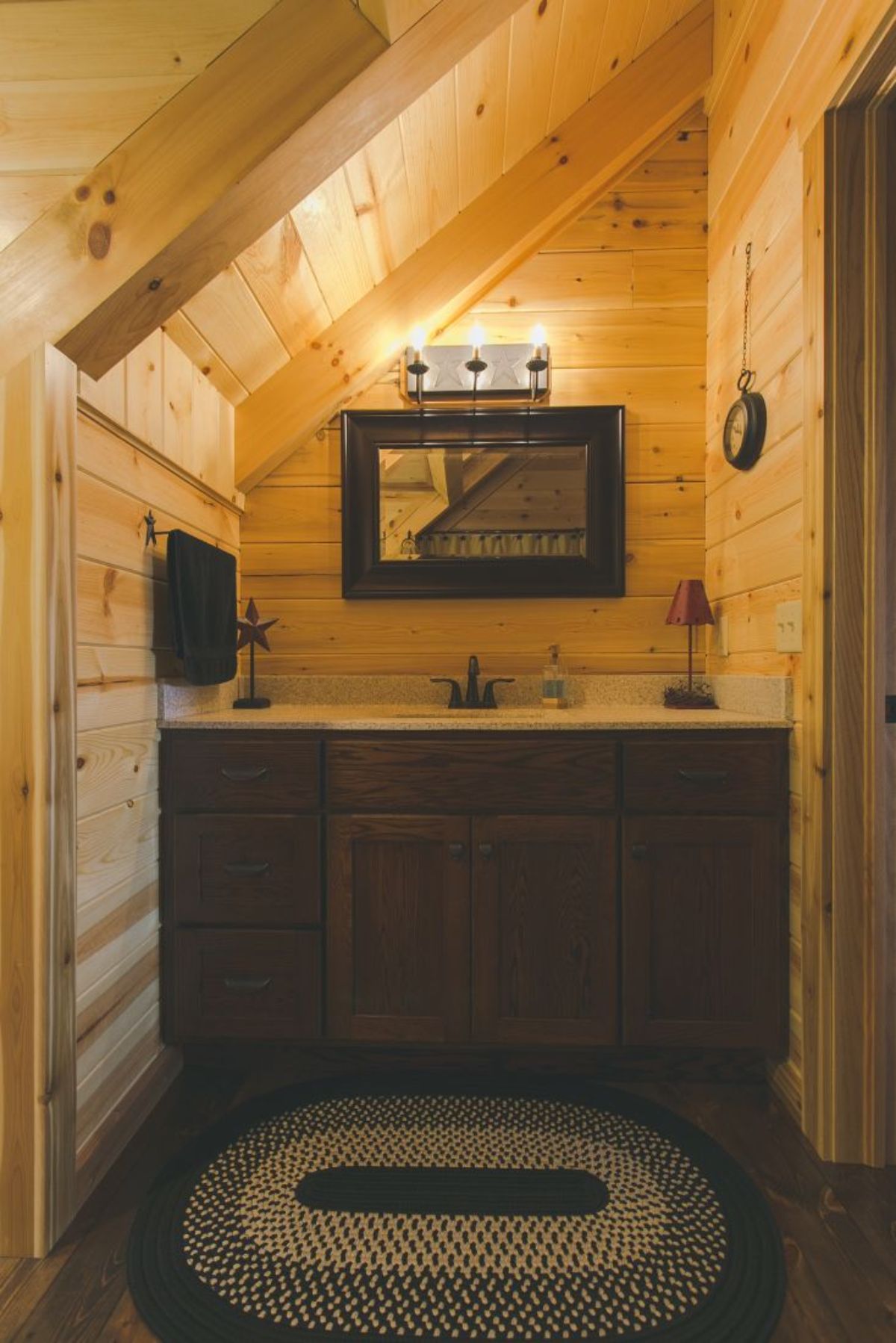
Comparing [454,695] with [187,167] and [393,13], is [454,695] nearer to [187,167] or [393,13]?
[187,167]

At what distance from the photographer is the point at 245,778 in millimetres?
1831

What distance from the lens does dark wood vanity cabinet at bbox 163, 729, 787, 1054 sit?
1.77m

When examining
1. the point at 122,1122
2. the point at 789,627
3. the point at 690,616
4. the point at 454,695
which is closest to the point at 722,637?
the point at 690,616

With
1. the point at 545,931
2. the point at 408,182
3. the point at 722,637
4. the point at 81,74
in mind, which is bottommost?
the point at 545,931

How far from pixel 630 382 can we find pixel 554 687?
1.07 m

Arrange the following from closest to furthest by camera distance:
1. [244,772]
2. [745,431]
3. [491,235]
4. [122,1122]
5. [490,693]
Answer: [122,1122] → [244,772] → [745,431] → [491,235] → [490,693]

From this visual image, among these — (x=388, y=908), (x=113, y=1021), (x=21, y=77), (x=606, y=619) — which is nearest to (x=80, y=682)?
(x=113, y=1021)

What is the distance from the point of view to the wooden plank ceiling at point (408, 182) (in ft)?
5.99

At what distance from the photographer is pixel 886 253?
152 centimetres

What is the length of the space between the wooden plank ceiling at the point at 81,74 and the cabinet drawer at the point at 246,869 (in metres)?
1.35

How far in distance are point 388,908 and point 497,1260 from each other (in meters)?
0.75

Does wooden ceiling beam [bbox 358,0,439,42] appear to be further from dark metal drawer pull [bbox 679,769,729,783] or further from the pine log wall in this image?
dark metal drawer pull [bbox 679,769,729,783]

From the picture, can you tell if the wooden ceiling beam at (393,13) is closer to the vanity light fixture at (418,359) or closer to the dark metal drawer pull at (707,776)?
the vanity light fixture at (418,359)

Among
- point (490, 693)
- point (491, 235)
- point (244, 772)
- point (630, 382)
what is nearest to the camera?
point (244, 772)
